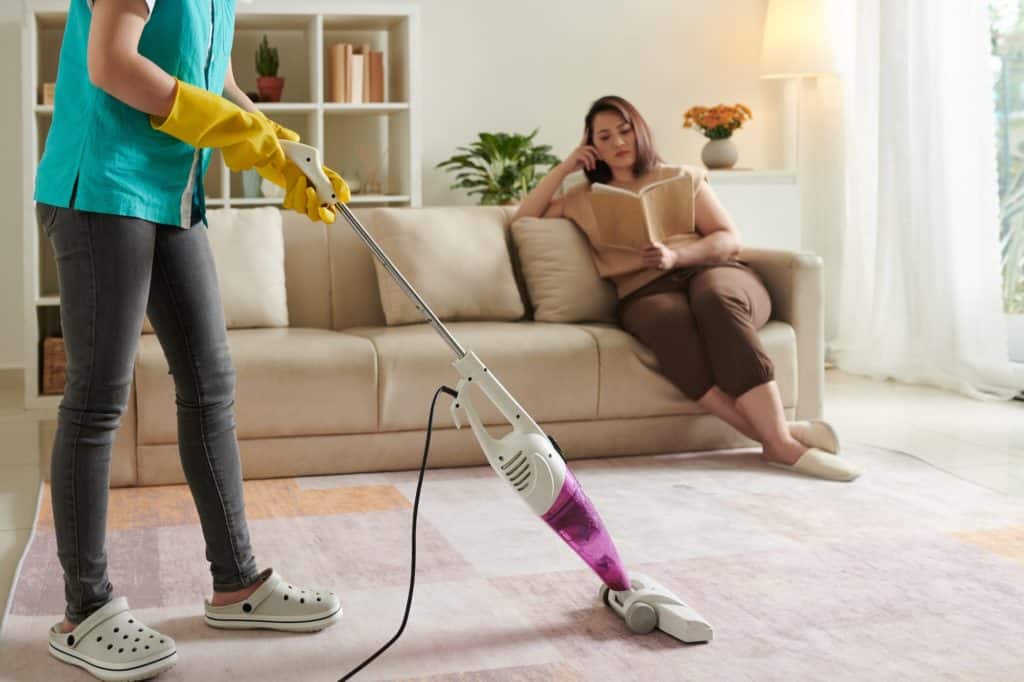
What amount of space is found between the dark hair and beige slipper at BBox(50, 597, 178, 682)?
2.29 m

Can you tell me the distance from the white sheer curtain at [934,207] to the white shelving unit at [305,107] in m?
1.82

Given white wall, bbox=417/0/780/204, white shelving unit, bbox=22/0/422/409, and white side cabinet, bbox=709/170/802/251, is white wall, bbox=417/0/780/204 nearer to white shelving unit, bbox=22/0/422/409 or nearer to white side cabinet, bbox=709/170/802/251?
white shelving unit, bbox=22/0/422/409

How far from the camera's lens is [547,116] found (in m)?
5.58

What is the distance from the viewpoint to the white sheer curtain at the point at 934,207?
185 inches

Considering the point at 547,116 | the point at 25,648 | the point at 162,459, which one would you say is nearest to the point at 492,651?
the point at 25,648

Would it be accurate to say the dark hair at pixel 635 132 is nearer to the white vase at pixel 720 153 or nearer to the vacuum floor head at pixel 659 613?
the white vase at pixel 720 153

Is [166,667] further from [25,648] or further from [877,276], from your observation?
[877,276]

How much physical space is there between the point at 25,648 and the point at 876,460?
7.58 ft

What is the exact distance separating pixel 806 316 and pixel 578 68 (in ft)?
7.11

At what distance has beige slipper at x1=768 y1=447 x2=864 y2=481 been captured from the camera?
3.34 m

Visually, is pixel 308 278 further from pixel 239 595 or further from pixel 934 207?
pixel 934 207

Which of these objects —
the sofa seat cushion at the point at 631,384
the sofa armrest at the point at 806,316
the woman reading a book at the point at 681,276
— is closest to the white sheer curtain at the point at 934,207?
the sofa armrest at the point at 806,316

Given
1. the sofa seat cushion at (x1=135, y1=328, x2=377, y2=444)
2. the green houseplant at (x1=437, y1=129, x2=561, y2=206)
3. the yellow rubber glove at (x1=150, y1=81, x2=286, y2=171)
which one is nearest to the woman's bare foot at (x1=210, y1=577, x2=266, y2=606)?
the yellow rubber glove at (x1=150, y1=81, x2=286, y2=171)

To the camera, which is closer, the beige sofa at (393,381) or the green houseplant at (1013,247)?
the beige sofa at (393,381)
